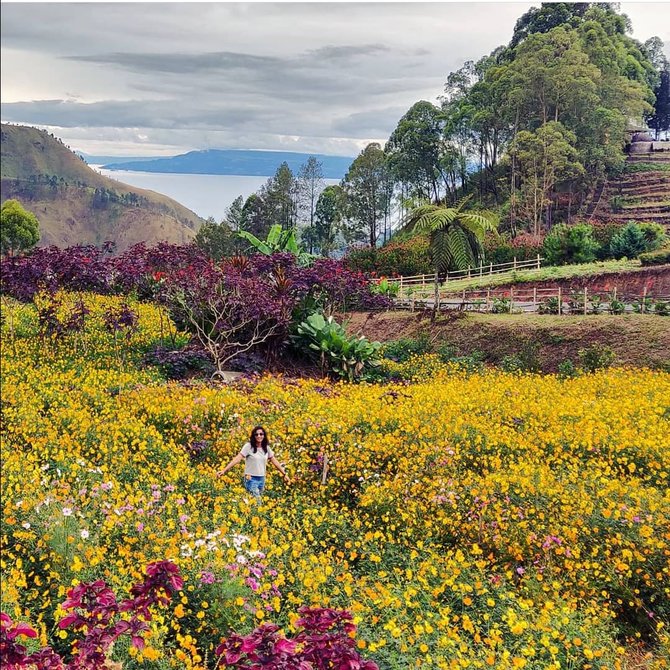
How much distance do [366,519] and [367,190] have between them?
40.3 m

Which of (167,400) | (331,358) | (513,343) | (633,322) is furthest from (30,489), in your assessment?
(633,322)

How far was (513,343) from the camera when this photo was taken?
15.1 metres

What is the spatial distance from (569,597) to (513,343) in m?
10.6

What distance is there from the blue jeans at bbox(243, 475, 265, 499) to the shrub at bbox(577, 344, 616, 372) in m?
8.81

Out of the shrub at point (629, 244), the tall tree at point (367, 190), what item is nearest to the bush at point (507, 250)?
the shrub at point (629, 244)

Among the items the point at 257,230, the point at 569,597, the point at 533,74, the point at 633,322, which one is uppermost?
the point at 533,74

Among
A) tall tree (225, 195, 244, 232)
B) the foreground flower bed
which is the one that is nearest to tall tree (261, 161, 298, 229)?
tall tree (225, 195, 244, 232)

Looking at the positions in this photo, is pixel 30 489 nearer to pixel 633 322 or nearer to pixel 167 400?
pixel 167 400

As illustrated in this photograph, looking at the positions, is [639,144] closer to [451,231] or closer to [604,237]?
[604,237]

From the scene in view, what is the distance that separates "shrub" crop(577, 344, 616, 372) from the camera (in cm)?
1322

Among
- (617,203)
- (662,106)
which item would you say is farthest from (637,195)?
(662,106)

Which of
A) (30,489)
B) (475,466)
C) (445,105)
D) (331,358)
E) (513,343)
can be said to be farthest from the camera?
(445,105)

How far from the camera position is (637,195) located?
147ft

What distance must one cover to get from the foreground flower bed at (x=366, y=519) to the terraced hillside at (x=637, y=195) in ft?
117
